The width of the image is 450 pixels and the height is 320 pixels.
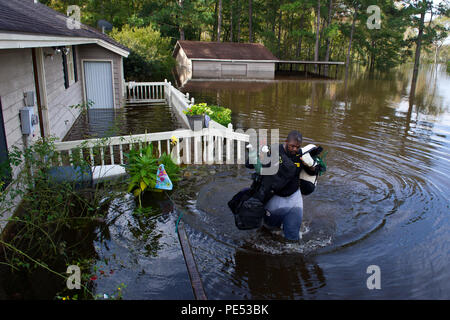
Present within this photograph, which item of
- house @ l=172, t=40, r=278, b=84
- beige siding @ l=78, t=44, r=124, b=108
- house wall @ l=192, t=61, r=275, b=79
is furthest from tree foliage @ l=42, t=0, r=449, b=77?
beige siding @ l=78, t=44, r=124, b=108

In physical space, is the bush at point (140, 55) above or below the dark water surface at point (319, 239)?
above

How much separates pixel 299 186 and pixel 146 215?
2597 millimetres

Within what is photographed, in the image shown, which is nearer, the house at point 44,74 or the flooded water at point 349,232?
the flooded water at point 349,232

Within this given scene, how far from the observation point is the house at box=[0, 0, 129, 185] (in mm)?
5406

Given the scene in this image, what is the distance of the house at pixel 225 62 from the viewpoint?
35562 mm

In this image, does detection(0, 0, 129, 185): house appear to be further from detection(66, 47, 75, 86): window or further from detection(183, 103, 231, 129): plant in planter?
detection(183, 103, 231, 129): plant in planter

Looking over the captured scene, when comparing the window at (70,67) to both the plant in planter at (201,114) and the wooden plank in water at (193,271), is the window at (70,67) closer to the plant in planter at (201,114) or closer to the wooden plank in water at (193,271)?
the plant in planter at (201,114)

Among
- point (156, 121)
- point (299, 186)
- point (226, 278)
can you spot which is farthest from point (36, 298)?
point (156, 121)

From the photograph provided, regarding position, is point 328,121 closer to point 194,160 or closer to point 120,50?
point 194,160

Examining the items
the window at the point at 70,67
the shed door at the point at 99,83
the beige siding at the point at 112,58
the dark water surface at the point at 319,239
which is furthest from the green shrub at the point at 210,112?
the shed door at the point at 99,83

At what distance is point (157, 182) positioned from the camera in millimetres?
6770

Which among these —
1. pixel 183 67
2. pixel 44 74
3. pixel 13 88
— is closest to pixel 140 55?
pixel 183 67

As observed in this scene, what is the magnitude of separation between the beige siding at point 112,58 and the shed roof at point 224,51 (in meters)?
19.8

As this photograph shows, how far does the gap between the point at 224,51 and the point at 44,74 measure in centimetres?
3019
